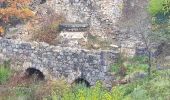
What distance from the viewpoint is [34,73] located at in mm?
32312

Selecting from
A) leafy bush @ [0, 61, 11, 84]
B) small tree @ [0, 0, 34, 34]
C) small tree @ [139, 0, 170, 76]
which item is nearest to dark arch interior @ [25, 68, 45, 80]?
leafy bush @ [0, 61, 11, 84]

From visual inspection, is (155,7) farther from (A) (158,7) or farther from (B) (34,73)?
(B) (34,73)

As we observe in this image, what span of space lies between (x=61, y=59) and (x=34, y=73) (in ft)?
5.11

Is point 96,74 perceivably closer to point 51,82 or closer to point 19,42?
point 51,82

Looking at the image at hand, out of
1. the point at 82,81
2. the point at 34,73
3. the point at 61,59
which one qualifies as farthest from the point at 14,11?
the point at 82,81

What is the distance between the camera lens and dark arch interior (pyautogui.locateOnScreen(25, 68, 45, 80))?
1262 inches

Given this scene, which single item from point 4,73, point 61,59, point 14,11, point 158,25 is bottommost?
point 4,73

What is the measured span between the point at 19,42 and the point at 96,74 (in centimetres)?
427

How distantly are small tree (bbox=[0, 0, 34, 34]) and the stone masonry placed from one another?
8.27 ft

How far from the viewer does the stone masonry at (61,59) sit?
31.0 m

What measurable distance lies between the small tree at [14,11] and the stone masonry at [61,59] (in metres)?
2.52

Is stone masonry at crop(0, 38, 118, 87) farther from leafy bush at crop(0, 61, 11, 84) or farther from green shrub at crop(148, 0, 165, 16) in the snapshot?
green shrub at crop(148, 0, 165, 16)

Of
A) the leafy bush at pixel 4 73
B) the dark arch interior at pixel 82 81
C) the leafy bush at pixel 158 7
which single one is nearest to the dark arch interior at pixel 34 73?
the leafy bush at pixel 4 73

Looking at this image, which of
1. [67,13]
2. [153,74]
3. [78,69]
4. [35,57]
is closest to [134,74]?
[153,74]
